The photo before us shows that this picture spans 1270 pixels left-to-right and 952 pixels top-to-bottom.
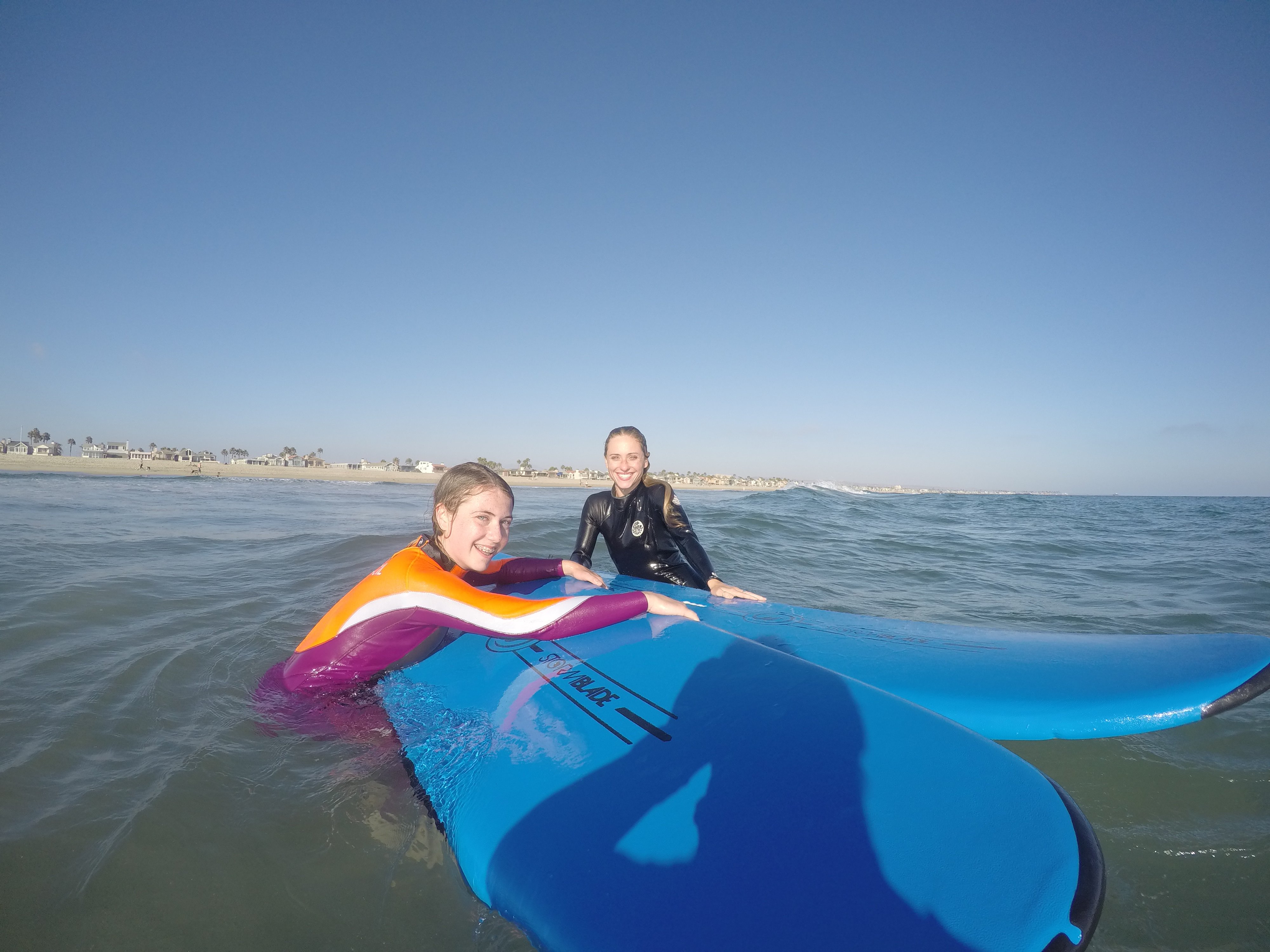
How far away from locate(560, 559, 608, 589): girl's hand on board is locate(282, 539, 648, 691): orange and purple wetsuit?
0.91 metres

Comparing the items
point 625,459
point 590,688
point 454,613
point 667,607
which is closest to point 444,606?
point 454,613

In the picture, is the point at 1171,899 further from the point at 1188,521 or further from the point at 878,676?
the point at 1188,521

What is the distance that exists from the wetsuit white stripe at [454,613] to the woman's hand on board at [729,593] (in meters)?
1.70

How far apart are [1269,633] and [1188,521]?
15.9 meters

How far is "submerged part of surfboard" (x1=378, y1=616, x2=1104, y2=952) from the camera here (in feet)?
3.53

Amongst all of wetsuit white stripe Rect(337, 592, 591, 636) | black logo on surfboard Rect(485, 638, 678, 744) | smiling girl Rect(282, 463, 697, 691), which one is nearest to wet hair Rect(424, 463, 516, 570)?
smiling girl Rect(282, 463, 697, 691)

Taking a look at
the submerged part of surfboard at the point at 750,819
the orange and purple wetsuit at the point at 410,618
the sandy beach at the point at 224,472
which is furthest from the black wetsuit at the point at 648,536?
the sandy beach at the point at 224,472

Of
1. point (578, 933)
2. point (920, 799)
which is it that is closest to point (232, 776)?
point (578, 933)

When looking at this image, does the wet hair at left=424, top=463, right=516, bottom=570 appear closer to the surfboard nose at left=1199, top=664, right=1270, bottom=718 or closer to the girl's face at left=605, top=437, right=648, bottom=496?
the girl's face at left=605, top=437, right=648, bottom=496

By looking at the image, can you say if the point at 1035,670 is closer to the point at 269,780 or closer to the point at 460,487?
the point at 460,487

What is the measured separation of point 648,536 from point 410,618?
8.04 feet

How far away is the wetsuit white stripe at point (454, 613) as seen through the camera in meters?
2.04

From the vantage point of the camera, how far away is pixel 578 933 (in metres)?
1.11

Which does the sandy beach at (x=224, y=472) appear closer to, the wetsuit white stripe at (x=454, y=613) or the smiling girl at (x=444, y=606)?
the smiling girl at (x=444, y=606)
